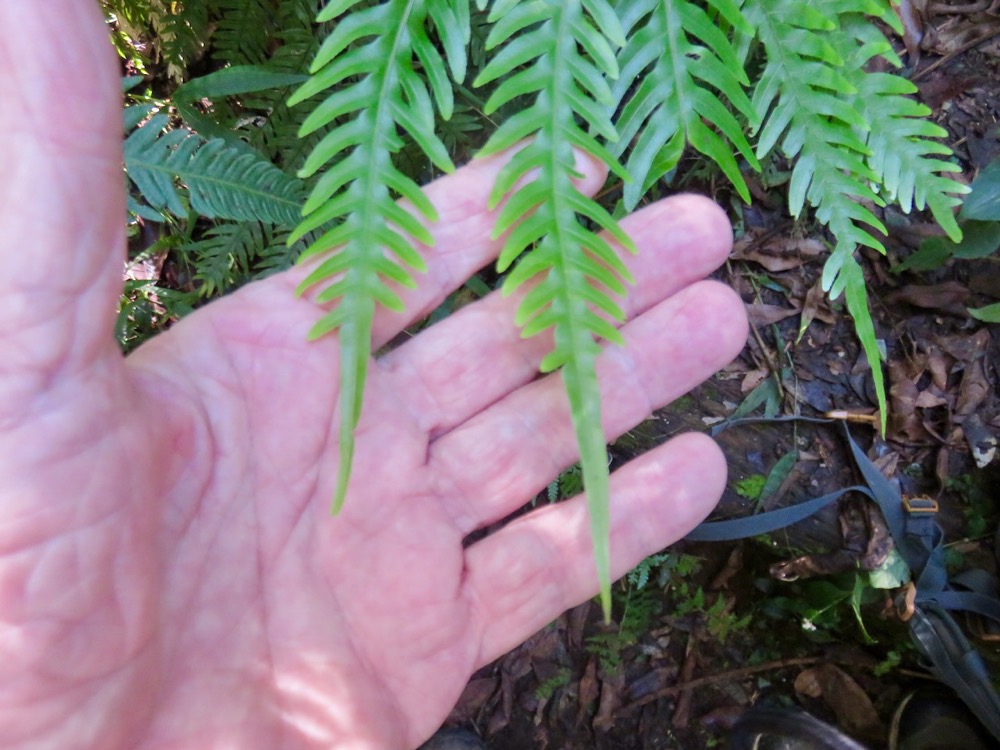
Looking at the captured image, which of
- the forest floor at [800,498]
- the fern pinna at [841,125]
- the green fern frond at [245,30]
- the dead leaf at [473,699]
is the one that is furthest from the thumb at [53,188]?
the dead leaf at [473,699]

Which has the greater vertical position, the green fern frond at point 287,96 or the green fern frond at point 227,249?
the green fern frond at point 287,96

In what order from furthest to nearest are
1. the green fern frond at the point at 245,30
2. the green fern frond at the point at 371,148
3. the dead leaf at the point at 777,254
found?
the dead leaf at the point at 777,254, the green fern frond at the point at 245,30, the green fern frond at the point at 371,148

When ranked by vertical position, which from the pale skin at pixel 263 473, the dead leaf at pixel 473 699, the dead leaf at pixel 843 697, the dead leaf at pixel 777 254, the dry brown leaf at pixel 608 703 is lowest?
the dead leaf at pixel 843 697

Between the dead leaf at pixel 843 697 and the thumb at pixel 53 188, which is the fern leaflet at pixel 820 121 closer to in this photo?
the thumb at pixel 53 188

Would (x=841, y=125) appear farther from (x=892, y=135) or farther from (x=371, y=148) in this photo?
(x=371, y=148)

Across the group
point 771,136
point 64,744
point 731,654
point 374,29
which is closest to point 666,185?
point 771,136

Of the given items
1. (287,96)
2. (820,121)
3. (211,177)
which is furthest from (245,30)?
(820,121)
